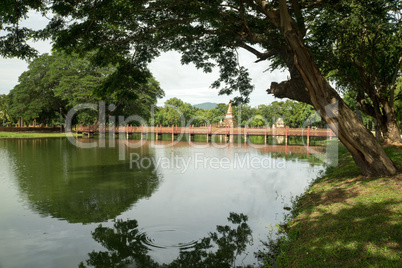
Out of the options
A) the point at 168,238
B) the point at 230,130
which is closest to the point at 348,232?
the point at 168,238

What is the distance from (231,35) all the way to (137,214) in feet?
21.8

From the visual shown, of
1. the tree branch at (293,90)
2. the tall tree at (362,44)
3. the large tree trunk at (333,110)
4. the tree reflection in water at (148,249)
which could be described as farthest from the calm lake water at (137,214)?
the tall tree at (362,44)

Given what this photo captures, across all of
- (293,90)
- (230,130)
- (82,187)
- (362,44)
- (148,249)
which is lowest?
(148,249)

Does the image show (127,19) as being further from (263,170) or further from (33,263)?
(263,170)

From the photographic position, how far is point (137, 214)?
841cm

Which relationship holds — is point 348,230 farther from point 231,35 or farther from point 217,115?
point 217,115

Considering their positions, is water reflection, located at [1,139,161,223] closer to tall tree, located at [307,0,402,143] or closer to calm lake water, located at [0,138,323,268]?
calm lake water, located at [0,138,323,268]

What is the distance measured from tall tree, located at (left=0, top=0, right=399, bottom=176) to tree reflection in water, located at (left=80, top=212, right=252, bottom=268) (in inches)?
158

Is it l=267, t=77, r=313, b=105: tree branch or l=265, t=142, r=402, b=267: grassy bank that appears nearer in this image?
l=265, t=142, r=402, b=267: grassy bank

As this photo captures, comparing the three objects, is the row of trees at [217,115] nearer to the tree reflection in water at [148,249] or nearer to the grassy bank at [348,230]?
the grassy bank at [348,230]

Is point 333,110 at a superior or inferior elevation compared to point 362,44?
inferior

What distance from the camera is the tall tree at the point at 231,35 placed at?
26.7 ft

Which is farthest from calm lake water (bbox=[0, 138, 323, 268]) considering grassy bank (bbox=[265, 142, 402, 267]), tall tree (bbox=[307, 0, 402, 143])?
tall tree (bbox=[307, 0, 402, 143])

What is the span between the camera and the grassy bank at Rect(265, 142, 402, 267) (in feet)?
15.3
